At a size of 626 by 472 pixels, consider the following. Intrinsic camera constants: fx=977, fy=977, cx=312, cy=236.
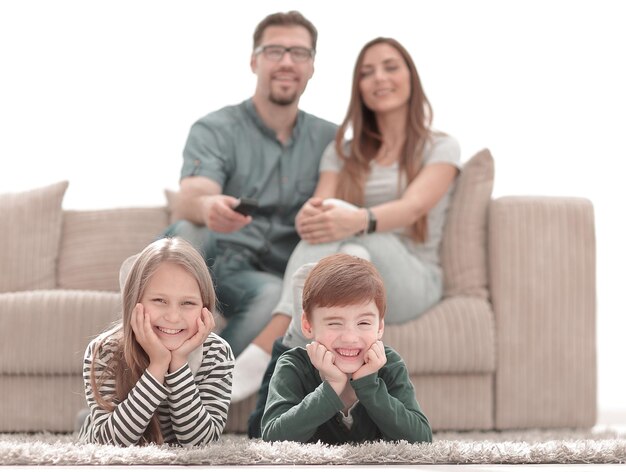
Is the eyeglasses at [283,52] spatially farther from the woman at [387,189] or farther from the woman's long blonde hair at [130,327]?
the woman's long blonde hair at [130,327]

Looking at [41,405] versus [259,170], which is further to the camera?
[259,170]

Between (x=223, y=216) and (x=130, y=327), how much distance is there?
2.47 ft

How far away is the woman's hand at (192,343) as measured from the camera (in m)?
1.65

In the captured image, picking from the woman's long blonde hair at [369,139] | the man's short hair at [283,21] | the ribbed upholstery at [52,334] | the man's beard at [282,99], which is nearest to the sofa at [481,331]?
the ribbed upholstery at [52,334]

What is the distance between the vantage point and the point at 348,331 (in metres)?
1.56

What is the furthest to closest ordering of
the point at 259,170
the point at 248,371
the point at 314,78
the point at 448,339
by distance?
1. the point at 314,78
2. the point at 259,170
3. the point at 448,339
4. the point at 248,371

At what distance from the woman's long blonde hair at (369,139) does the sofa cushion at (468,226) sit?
0.12 meters

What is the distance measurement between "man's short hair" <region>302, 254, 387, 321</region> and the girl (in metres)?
0.20

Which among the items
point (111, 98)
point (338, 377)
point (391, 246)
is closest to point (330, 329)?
point (338, 377)

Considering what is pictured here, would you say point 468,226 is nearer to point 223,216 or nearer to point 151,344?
point 223,216

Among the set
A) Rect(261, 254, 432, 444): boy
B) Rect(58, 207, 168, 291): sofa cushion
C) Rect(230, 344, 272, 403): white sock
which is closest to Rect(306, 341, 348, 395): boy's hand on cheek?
Rect(261, 254, 432, 444): boy

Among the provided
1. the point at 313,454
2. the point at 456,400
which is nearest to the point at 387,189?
the point at 456,400

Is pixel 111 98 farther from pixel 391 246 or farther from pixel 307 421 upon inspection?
pixel 307 421

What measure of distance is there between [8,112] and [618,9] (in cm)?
226
